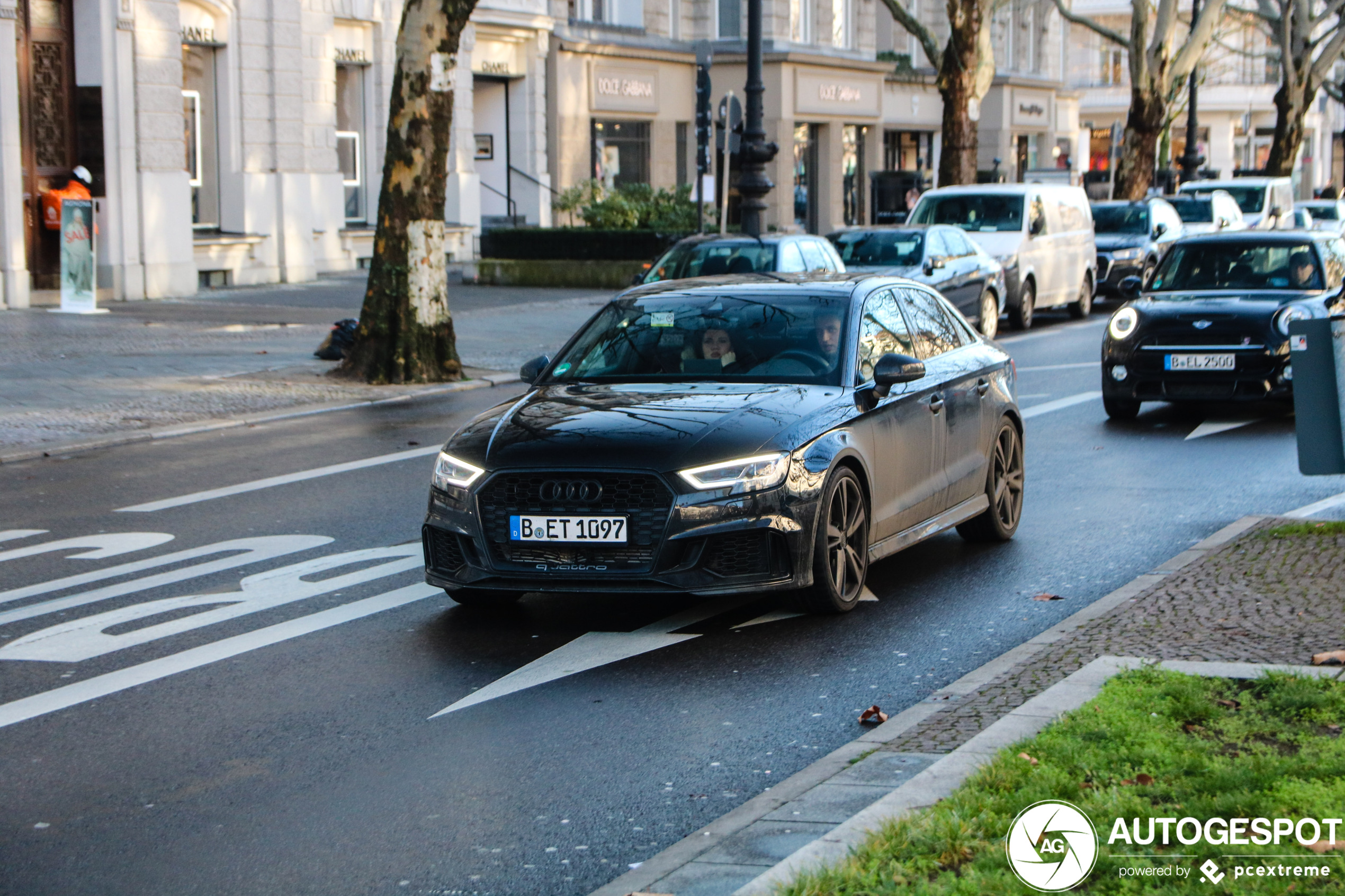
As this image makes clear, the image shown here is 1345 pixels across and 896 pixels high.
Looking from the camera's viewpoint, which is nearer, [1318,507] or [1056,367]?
[1318,507]

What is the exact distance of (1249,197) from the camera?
126 feet

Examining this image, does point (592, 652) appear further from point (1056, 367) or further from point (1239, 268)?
point (1056, 367)

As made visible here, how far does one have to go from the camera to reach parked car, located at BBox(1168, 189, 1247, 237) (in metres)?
34.1

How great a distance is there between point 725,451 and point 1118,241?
24674 mm

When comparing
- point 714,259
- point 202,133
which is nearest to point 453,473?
point 714,259

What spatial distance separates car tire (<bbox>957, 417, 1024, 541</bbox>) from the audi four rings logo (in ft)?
9.60

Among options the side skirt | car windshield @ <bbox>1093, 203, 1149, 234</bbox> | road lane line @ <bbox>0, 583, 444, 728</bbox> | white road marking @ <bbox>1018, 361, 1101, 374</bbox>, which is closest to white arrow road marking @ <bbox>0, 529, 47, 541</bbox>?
road lane line @ <bbox>0, 583, 444, 728</bbox>

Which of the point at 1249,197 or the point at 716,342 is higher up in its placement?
the point at 1249,197

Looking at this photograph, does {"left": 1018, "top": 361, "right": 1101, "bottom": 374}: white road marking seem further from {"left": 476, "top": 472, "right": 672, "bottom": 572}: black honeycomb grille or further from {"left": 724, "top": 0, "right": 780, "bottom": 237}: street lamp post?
{"left": 476, "top": 472, "right": 672, "bottom": 572}: black honeycomb grille

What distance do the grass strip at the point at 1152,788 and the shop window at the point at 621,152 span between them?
122 feet

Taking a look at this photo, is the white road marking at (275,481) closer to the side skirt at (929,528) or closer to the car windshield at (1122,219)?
the side skirt at (929,528)

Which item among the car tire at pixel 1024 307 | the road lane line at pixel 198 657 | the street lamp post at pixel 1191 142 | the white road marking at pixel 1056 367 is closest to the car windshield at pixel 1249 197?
the street lamp post at pixel 1191 142

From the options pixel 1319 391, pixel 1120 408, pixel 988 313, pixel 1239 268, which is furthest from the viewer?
pixel 988 313

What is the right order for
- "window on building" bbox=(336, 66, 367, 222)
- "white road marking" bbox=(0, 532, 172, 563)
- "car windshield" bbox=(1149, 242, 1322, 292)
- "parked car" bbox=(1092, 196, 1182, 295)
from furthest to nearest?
"window on building" bbox=(336, 66, 367, 222)
"parked car" bbox=(1092, 196, 1182, 295)
"car windshield" bbox=(1149, 242, 1322, 292)
"white road marking" bbox=(0, 532, 172, 563)
